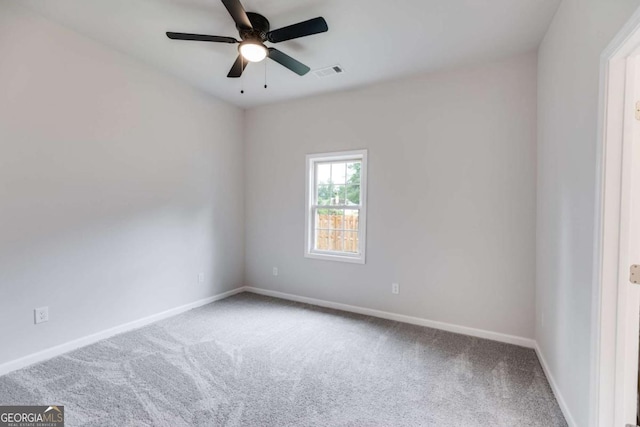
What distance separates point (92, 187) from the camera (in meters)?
2.75

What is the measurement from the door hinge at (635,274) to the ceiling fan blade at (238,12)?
8.29 feet

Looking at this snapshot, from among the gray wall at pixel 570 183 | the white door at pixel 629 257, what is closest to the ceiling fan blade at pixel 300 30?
the gray wall at pixel 570 183

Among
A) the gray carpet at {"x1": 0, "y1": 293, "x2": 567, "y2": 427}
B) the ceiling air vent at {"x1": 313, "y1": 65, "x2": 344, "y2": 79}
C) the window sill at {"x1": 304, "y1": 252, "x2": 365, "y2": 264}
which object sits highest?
the ceiling air vent at {"x1": 313, "y1": 65, "x2": 344, "y2": 79}

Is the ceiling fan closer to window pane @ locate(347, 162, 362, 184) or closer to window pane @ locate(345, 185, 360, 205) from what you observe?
window pane @ locate(347, 162, 362, 184)

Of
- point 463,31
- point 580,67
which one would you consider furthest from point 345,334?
point 463,31

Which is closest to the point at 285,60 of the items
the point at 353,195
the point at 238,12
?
the point at 238,12

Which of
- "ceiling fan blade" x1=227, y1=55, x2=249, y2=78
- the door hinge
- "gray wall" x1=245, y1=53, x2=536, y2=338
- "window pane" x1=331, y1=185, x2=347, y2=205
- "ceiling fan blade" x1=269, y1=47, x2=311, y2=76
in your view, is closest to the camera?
the door hinge

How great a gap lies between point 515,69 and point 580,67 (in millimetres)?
1249

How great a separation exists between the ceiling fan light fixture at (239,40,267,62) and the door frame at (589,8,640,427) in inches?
82.7

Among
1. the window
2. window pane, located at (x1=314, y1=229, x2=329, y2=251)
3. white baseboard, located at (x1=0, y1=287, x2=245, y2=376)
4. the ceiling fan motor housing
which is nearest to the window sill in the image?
the window

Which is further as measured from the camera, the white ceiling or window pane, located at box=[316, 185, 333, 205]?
window pane, located at box=[316, 185, 333, 205]

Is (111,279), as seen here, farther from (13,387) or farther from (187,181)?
(187,181)

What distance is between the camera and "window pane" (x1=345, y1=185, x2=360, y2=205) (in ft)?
12.5

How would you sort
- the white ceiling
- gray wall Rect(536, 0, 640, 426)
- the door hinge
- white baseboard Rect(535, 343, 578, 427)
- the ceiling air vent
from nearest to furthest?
the door hinge < gray wall Rect(536, 0, 640, 426) < white baseboard Rect(535, 343, 578, 427) < the white ceiling < the ceiling air vent
